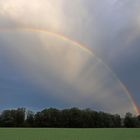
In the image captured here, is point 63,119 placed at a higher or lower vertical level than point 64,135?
higher

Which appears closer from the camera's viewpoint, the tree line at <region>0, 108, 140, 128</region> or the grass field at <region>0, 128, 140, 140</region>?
the grass field at <region>0, 128, 140, 140</region>

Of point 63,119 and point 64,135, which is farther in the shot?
point 63,119

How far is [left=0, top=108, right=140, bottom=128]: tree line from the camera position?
136m

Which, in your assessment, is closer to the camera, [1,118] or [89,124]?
[1,118]

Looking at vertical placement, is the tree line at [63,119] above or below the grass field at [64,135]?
above

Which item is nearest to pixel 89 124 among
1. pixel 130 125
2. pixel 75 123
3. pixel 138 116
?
pixel 75 123

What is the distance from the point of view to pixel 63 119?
5591 inches

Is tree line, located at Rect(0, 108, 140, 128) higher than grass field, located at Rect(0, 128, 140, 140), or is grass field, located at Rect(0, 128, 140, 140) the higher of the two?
tree line, located at Rect(0, 108, 140, 128)

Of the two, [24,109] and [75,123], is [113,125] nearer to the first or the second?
[75,123]

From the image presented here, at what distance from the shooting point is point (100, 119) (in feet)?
495

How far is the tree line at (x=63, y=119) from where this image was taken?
13562cm

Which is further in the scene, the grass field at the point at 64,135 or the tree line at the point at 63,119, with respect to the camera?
the tree line at the point at 63,119

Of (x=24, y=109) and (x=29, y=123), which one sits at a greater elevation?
(x=24, y=109)

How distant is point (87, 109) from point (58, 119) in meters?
20.8
